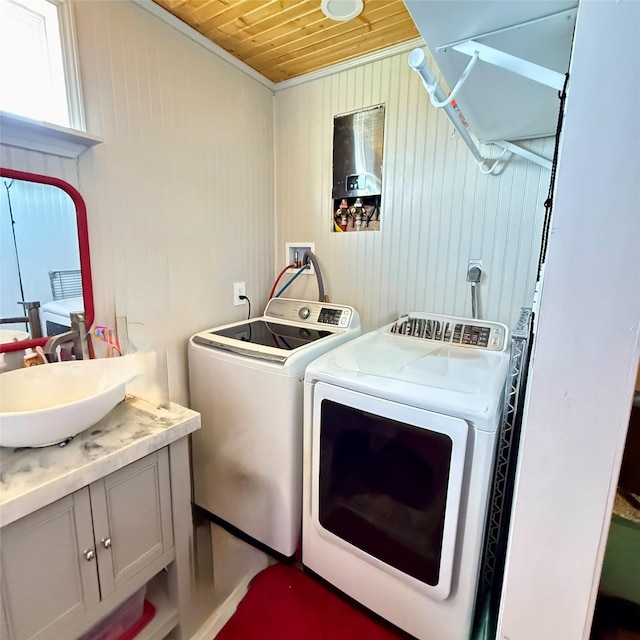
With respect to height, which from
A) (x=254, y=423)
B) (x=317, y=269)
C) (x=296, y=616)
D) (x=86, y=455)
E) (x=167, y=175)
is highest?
(x=167, y=175)

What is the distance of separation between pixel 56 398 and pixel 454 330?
66.0 inches

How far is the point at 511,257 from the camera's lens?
1.66 metres

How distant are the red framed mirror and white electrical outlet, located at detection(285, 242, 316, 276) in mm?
1183

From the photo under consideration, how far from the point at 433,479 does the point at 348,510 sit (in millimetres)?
399

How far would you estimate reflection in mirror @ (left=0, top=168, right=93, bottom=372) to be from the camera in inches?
46.8

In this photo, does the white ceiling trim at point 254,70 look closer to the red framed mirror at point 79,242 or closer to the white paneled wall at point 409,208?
the white paneled wall at point 409,208

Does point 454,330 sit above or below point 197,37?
below

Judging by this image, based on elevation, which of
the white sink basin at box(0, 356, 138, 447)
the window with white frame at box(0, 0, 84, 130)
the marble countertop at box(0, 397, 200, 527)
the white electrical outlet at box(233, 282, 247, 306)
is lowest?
the marble countertop at box(0, 397, 200, 527)

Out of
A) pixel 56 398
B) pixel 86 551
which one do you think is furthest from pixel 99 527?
pixel 56 398

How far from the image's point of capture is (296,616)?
4.59 feet

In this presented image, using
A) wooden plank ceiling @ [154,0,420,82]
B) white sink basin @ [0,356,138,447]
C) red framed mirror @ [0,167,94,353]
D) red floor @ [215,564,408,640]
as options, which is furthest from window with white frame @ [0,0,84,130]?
red floor @ [215,564,408,640]

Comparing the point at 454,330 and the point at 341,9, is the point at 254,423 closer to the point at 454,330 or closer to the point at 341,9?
the point at 454,330

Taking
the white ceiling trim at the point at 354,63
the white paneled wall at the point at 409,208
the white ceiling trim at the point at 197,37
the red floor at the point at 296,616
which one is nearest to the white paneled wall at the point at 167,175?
the white ceiling trim at the point at 197,37

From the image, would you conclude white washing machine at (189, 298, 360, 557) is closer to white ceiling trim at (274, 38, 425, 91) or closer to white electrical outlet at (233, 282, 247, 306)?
white electrical outlet at (233, 282, 247, 306)
